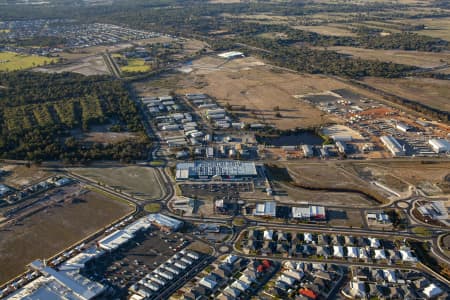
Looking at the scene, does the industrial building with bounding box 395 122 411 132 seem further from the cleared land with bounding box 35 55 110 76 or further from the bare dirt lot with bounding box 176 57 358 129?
the cleared land with bounding box 35 55 110 76

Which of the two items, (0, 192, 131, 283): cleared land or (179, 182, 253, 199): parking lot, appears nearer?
(0, 192, 131, 283): cleared land

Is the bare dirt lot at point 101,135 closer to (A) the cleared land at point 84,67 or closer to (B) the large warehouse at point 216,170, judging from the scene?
(B) the large warehouse at point 216,170

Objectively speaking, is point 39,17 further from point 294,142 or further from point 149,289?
point 149,289

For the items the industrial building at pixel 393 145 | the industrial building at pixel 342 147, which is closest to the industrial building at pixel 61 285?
the industrial building at pixel 342 147

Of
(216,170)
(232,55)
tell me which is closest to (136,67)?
(232,55)

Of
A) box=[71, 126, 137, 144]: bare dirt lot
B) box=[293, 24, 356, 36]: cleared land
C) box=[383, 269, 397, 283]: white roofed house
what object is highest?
box=[293, 24, 356, 36]: cleared land

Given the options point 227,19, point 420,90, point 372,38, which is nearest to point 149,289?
point 420,90

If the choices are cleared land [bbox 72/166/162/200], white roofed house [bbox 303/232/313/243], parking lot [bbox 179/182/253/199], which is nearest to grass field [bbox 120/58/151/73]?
cleared land [bbox 72/166/162/200]
